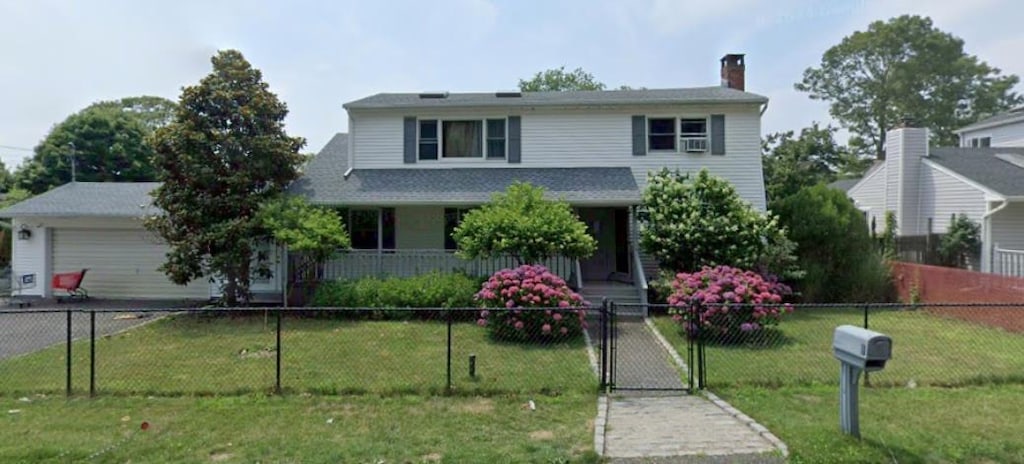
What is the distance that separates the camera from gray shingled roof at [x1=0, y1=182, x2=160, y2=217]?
15.3 metres

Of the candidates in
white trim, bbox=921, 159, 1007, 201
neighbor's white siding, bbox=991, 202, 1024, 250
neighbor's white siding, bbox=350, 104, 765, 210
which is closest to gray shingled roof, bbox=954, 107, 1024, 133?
white trim, bbox=921, 159, 1007, 201

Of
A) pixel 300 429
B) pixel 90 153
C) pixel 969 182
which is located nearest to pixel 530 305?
pixel 300 429

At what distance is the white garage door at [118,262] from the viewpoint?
52.1 feet

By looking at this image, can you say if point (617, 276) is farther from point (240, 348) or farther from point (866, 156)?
point (866, 156)

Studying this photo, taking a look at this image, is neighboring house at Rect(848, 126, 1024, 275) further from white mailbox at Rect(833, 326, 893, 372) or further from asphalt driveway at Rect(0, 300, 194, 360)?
asphalt driveway at Rect(0, 300, 194, 360)

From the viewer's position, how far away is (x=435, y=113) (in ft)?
52.6

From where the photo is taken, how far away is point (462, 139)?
16359 mm

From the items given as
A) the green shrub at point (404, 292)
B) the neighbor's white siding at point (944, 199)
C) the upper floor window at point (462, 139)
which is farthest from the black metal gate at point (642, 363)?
the neighbor's white siding at point (944, 199)

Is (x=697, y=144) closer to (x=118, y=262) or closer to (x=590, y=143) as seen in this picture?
(x=590, y=143)

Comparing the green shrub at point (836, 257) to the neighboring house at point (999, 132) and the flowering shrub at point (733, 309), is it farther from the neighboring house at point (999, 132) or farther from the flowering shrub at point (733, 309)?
the neighboring house at point (999, 132)

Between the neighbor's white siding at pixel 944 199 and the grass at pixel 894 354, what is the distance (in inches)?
224

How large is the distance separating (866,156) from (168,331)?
47939 millimetres

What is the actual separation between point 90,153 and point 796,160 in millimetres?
37217

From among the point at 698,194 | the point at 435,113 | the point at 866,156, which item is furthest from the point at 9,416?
the point at 866,156
